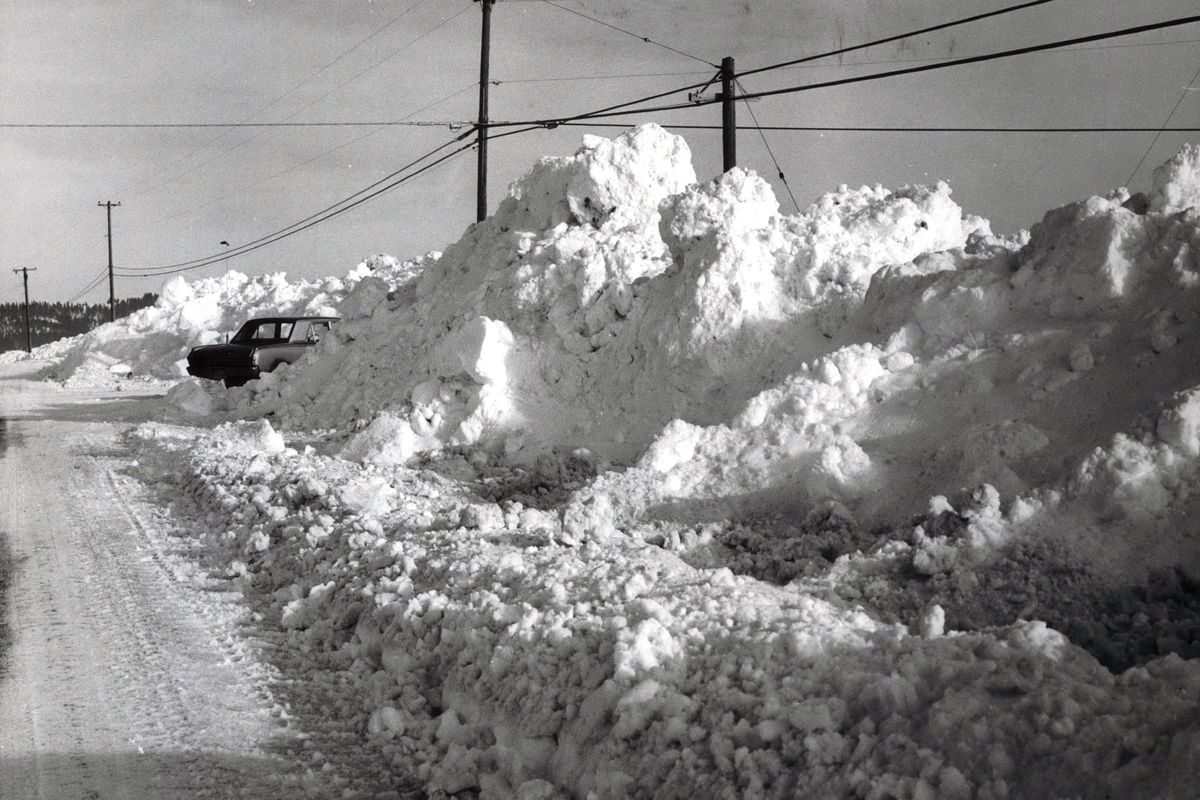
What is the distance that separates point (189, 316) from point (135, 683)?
97.1 feet

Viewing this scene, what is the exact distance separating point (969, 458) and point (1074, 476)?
0.89m

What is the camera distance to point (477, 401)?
32.1ft

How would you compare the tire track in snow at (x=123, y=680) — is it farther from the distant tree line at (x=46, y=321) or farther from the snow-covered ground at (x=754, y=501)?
the distant tree line at (x=46, y=321)

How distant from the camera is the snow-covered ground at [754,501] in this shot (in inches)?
126

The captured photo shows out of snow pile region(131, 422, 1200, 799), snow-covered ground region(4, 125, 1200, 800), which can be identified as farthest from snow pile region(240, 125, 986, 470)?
snow pile region(131, 422, 1200, 799)

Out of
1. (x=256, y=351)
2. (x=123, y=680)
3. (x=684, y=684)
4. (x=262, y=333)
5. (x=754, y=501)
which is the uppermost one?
(x=262, y=333)

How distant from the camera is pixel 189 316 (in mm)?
31422

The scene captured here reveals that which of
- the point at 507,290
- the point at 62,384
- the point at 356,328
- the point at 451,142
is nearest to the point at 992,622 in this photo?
the point at 507,290

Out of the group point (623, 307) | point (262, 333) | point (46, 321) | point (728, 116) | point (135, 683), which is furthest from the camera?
point (46, 321)

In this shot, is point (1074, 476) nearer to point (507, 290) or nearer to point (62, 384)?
point (507, 290)

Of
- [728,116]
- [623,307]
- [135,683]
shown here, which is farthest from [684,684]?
[728,116]

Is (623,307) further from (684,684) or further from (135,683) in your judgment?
(684,684)

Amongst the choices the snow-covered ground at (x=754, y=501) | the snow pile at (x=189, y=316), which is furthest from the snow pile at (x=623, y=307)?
the snow pile at (x=189, y=316)

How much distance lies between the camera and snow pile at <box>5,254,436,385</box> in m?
27.4
